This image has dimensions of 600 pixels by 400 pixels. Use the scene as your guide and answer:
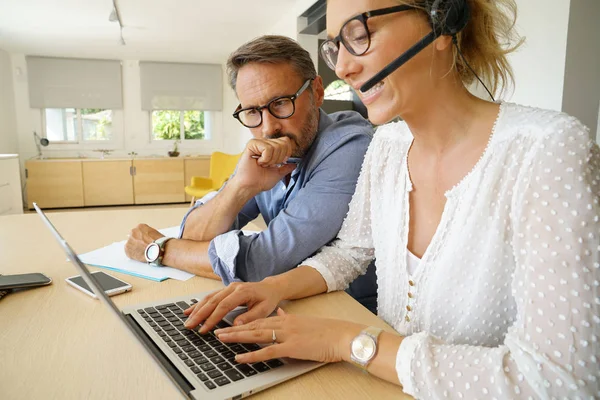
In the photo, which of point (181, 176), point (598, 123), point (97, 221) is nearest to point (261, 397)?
point (97, 221)

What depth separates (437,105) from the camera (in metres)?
0.89

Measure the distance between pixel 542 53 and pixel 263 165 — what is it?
5.99ft

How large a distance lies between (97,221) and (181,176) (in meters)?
5.87

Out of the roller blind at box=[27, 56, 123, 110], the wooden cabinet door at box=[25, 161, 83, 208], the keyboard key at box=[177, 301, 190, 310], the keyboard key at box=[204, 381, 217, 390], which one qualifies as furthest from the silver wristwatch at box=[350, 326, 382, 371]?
the roller blind at box=[27, 56, 123, 110]

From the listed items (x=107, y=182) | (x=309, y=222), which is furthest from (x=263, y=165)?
(x=107, y=182)

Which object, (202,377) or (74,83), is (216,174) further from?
(202,377)

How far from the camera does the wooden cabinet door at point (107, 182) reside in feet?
23.4

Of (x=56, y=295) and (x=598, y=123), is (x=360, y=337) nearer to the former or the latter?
(x=56, y=295)

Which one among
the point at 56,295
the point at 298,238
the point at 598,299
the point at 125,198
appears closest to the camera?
the point at 598,299

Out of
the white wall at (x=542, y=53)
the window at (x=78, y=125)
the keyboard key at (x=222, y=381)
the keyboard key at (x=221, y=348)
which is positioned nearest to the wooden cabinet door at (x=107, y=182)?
the window at (x=78, y=125)

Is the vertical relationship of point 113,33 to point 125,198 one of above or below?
above

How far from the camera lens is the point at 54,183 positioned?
6980 mm

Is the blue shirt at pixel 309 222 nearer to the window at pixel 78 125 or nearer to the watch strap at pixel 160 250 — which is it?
the watch strap at pixel 160 250

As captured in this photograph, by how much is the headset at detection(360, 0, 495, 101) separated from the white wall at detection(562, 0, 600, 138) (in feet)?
5.72
